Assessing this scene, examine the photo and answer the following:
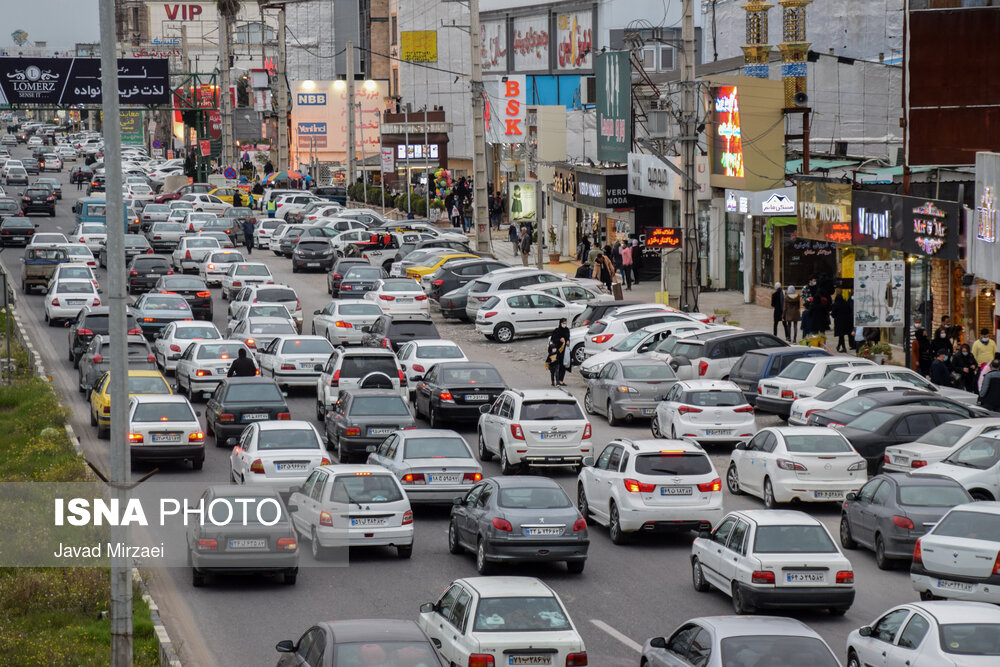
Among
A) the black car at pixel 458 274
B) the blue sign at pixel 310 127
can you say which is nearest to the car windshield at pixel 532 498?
the black car at pixel 458 274

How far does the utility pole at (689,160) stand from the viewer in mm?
41094

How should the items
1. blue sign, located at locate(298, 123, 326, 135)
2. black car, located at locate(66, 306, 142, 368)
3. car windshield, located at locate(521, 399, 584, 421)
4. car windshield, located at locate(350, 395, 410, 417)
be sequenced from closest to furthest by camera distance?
car windshield, located at locate(521, 399, 584, 421), car windshield, located at locate(350, 395, 410, 417), black car, located at locate(66, 306, 142, 368), blue sign, located at locate(298, 123, 326, 135)

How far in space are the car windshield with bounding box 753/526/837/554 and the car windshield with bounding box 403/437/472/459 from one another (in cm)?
686

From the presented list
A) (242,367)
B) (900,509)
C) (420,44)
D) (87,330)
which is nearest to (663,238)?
(242,367)

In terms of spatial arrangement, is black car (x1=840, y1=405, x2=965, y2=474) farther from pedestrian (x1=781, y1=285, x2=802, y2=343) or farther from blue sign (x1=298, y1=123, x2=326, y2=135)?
blue sign (x1=298, y1=123, x2=326, y2=135)

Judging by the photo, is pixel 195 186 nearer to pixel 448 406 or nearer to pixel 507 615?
pixel 448 406

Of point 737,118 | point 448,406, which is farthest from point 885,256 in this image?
point 448,406

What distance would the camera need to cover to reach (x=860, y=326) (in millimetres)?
38281

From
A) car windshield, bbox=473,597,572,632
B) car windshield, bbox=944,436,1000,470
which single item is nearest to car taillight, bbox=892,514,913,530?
car windshield, bbox=944,436,1000,470

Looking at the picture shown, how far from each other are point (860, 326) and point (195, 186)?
61.3 meters

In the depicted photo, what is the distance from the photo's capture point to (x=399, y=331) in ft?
129

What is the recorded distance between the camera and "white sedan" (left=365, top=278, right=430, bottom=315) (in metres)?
47.2

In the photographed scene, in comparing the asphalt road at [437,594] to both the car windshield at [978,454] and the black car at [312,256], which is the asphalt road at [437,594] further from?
the black car at [312,256]

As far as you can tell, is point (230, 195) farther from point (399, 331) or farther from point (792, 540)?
point (792, 540)
